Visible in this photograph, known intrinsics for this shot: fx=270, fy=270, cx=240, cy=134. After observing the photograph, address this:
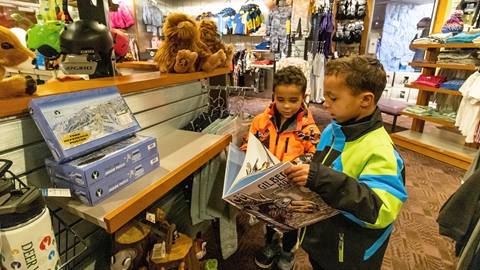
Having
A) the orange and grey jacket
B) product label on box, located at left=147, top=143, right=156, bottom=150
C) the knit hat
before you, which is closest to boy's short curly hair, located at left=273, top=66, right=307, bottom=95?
the orange and grey jacket

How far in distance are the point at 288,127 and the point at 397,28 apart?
7.08 m

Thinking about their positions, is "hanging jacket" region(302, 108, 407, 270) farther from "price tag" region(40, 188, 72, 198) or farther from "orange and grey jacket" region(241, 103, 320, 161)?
"price tag" region(40, 188, 72, 198)

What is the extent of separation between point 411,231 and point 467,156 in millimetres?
1732

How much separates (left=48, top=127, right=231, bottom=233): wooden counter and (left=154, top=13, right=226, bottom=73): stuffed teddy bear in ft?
1.18

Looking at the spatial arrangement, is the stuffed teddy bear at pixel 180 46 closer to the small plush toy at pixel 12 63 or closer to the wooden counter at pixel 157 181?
the wooden counter at pixel 157 181

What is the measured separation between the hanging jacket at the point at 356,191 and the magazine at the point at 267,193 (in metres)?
0.09

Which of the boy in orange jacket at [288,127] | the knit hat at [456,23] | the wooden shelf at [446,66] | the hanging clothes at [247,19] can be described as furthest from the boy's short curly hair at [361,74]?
the hanging clothes at [247,19]

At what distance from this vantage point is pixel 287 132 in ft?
4.85

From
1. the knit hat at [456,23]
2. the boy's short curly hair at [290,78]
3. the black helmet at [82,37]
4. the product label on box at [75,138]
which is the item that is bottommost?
the product label on box at [75,138]

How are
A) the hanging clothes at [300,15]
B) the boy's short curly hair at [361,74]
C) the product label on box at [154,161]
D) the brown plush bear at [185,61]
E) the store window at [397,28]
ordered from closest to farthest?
1. the boy's short curly hair at [361,74]
2. the product label on box at [154,161]
3. the brown plush bear at [185,61]
4. the hanging clothes at [300,15]
5. the store window at [397,28]

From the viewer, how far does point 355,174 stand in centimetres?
88

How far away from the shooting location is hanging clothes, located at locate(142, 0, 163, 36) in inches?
239

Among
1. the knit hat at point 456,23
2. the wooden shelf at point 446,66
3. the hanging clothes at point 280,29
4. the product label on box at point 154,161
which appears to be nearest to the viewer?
the product label on box at point 154,161

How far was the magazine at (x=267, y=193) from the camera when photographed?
28.3 inches
